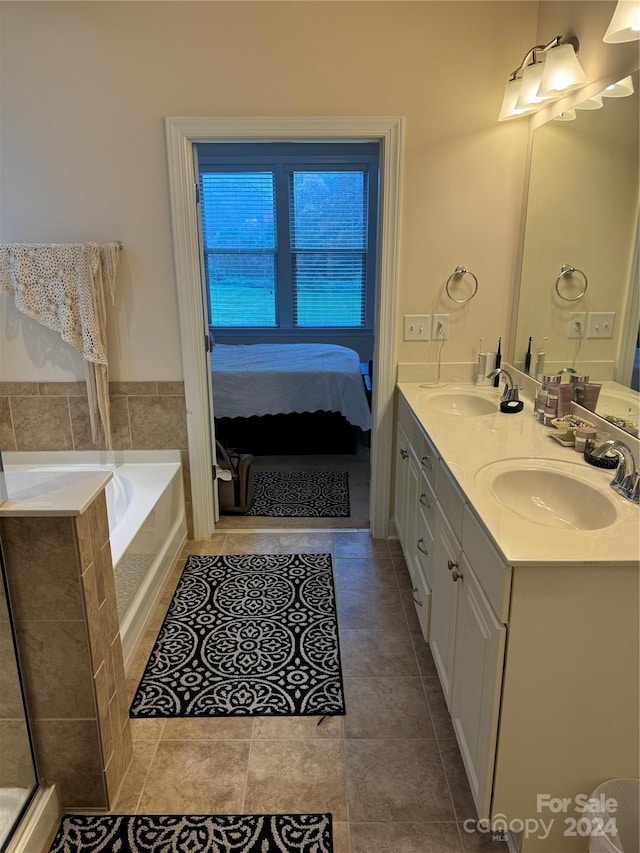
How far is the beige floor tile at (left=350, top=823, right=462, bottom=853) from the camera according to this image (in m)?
1.53

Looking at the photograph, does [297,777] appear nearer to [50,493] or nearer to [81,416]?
[50,493]

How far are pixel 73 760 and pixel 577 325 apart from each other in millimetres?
2219

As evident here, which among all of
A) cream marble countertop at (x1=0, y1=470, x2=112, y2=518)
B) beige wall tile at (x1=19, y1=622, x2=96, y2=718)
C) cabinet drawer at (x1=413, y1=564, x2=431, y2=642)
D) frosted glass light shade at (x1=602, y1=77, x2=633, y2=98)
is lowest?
cabinet drawer at (x1=413, y1=564, x2=431, y2=642)

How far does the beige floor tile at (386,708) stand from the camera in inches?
75.5

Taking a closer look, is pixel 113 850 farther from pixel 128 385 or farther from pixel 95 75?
pixel 95 75

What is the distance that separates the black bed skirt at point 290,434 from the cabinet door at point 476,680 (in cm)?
273

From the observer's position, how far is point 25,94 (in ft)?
8.54

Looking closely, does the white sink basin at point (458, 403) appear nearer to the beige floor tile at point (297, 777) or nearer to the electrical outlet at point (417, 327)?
the electrical outlet at point (417, 327)

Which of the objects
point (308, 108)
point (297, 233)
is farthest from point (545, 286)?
point (297, 233)

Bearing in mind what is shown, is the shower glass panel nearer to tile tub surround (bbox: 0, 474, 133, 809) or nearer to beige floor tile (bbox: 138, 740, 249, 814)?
tile tub surround (bbox: 0, 474, 133, 809)

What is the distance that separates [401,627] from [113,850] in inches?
51.8

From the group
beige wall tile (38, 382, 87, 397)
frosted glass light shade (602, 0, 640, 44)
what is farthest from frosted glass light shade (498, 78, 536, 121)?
beige wall tile (38, 382, 87, 397)

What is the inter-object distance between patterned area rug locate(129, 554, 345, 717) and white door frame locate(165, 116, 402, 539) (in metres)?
0.51

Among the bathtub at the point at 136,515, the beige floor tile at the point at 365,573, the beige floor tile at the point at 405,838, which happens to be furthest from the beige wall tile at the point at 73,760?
the beige floor tile at the point at 365,573
